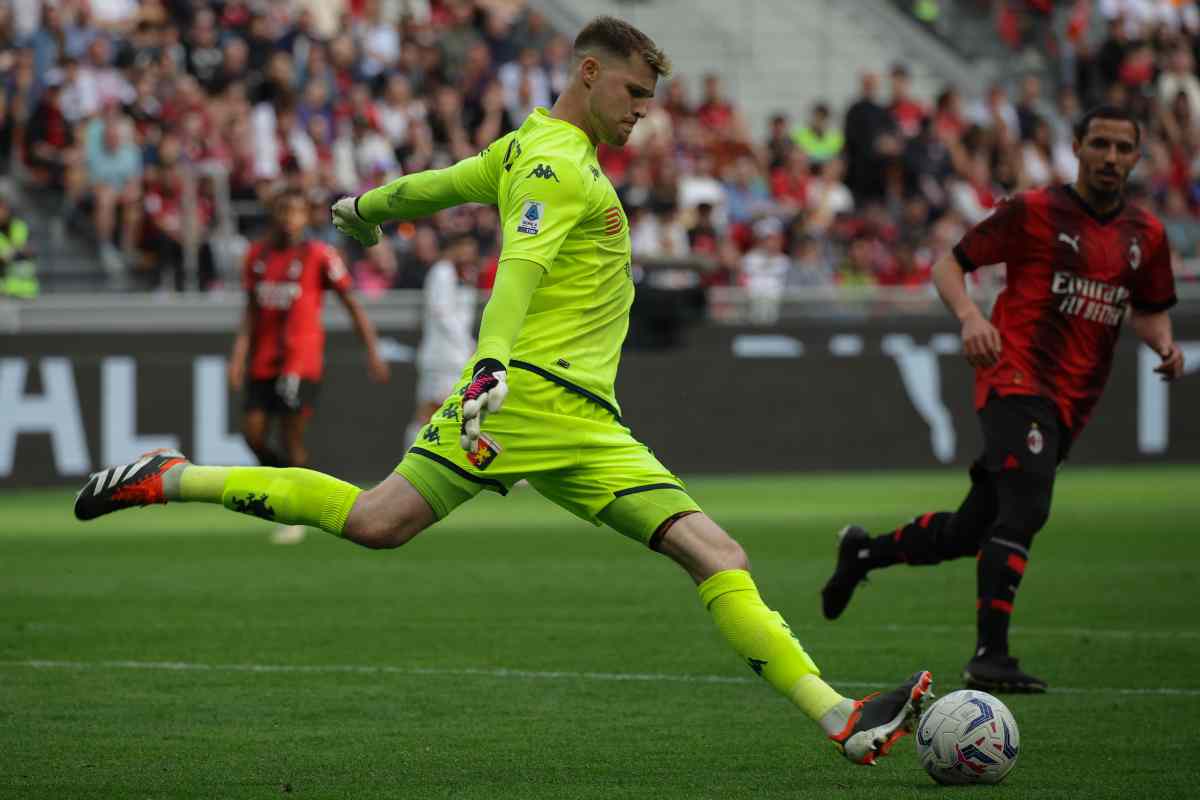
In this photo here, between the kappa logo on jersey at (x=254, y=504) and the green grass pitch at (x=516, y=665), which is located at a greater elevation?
the kappa logo on jersey at (x=254, y=504)

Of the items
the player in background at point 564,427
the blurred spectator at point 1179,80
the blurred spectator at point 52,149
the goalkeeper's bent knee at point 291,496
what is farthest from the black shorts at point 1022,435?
the blurred spectator at point 1179,80

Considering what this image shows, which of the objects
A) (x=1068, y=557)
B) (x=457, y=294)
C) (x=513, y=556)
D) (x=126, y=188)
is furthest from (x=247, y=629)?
(x=126, y=188)

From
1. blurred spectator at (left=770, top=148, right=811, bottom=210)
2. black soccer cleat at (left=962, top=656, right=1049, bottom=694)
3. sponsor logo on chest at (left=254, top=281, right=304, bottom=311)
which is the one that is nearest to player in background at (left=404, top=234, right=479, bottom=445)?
sponsor logo on chest at (left=254, top=281, right=304, bottom=311)

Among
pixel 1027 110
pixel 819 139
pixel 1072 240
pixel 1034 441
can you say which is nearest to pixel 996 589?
pixel 1034 441

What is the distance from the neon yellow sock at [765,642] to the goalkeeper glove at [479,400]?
956mm

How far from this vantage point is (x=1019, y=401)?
8594 millimetres

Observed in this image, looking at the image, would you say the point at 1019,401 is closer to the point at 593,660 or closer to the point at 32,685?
the point at 593,660

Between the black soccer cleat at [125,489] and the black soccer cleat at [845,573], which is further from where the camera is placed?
the black soccer cleat at [845,573]

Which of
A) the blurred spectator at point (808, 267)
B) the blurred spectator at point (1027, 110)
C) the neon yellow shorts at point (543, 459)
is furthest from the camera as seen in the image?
the blurred spectator at point (1027, 110)

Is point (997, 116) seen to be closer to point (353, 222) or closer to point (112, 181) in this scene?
point (112, 181)

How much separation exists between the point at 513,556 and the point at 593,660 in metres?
4.62

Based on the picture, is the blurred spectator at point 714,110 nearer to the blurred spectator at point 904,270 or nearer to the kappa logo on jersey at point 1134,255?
the blurred spectator at point 904,270

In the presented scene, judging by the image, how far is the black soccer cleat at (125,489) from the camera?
22.5 ft

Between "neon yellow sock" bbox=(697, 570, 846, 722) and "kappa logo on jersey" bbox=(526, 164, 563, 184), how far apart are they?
1.36 m
